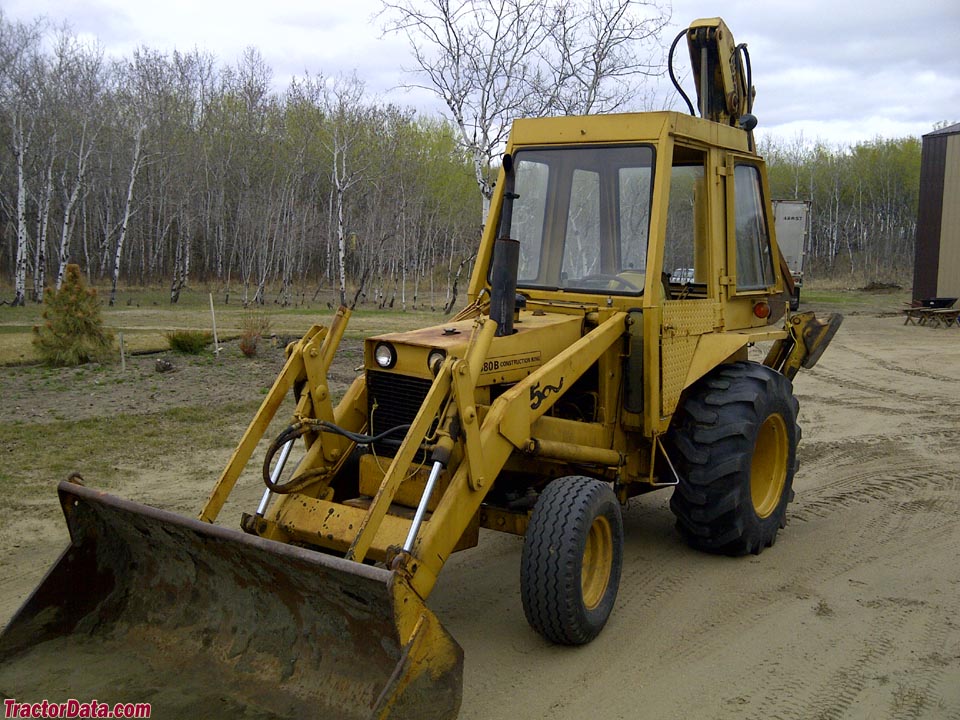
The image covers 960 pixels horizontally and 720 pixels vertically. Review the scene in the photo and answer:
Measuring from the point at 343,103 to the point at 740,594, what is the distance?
25496 millimetres

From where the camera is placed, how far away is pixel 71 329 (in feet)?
40.7

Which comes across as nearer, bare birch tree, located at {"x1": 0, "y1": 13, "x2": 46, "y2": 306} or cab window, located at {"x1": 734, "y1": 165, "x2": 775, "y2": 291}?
cab window, located at {"x1": 734, "y1": 165, "x2": 775, "y2": 291}

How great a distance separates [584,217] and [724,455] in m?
1.69

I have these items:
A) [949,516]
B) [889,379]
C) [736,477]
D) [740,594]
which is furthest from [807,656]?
[889,379]

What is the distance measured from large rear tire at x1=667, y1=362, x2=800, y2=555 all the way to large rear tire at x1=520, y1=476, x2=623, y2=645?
43.0 inches

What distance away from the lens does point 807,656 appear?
14.0ft

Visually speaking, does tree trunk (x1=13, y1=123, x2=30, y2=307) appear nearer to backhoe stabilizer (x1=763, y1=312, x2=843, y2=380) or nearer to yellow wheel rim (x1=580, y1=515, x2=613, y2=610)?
backhoe stabilizer (x1=763, y1=312, x2=843, y2=380)

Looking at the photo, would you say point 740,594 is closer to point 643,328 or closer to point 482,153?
point 643,328

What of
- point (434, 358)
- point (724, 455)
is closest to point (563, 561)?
point (434, 358)

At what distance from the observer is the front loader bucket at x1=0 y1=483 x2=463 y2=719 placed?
3.37m

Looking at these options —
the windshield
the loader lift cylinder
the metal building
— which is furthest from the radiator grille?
the metal building

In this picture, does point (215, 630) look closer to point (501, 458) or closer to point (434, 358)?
point (501, 458)

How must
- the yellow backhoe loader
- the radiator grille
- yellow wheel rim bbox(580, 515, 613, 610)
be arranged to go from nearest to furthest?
1. the yellow backhoe loader
2. yellow wheel rim bbox(580, 515, 613, 610)
3. the radiator grille

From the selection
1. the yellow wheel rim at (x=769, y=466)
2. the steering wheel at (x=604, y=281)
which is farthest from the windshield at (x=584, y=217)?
the yellow wheel rim at (x=769, y=466)
